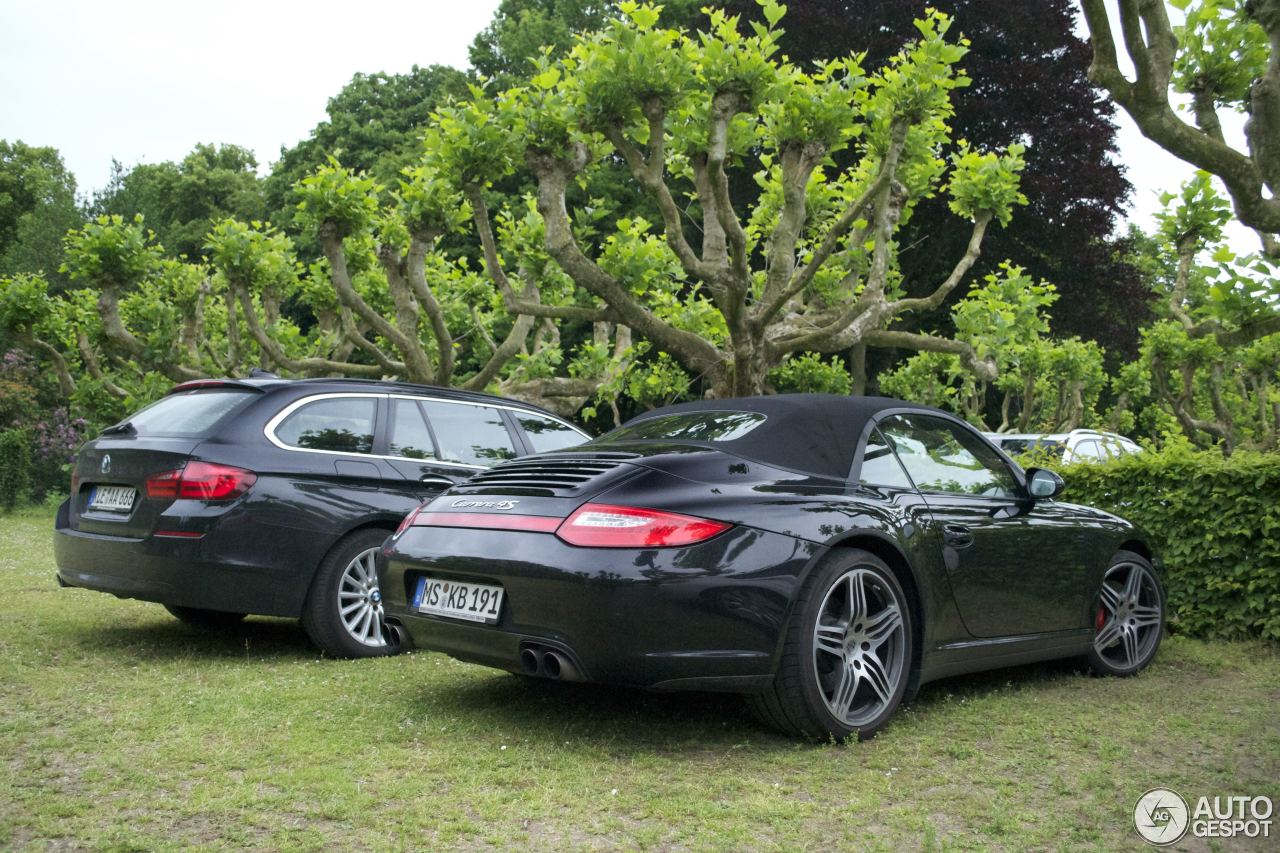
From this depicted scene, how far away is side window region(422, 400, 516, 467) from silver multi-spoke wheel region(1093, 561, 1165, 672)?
12.3ft

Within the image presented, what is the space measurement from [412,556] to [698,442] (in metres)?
1.34

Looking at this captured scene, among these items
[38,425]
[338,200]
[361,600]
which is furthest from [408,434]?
[38,425]

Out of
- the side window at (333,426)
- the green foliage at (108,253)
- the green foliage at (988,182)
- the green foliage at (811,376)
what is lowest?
the side window at (333,426)

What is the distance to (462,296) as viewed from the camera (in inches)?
747

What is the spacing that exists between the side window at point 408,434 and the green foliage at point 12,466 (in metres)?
16.1

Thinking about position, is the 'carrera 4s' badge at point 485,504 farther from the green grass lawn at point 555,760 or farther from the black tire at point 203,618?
the black tire at point 203,618

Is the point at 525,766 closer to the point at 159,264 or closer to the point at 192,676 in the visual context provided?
the point at 192,676

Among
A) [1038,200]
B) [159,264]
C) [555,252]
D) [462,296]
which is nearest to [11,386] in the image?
[159,264]

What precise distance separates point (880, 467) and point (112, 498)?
423 cm

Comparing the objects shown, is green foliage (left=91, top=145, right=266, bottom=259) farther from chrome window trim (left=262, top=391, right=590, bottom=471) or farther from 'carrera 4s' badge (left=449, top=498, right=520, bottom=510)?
'carrera 4s' badge (left=449, top=498, right=520, bottom=510)

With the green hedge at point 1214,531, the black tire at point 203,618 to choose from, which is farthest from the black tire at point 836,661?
the black tire at point 203,618

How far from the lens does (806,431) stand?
5.18 metres

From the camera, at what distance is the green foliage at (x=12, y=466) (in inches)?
806

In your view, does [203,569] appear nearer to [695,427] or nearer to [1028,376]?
[695,427]
